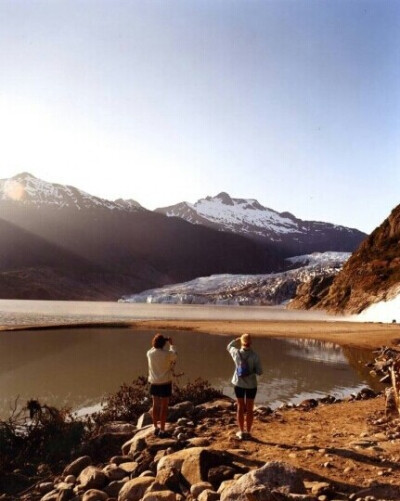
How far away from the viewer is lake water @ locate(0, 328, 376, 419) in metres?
17.6

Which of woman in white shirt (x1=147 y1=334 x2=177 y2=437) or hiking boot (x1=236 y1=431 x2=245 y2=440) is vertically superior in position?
woman in white shirt (x1=147 y1=334 x2=177 y2=437)

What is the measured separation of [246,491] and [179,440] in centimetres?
361

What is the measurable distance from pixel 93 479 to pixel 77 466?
4.14ft

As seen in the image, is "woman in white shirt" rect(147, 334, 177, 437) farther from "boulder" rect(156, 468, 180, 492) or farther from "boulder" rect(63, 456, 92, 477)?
"boulder" rect(156, 468, 180, 492)

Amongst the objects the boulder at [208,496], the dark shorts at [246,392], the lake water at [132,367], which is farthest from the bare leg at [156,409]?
the lake water at [132,367]

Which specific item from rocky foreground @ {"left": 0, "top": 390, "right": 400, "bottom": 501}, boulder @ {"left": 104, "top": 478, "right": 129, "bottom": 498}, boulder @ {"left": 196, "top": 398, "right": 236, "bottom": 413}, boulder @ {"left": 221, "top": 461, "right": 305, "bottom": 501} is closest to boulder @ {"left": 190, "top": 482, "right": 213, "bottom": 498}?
rocky foreground @ {"left": 0, "top": 390, "right": 400, "bottom": 501}

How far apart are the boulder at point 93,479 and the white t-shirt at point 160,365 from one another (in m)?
2.31

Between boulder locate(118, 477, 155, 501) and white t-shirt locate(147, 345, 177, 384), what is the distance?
274 centimetres

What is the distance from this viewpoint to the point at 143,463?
8703 mm

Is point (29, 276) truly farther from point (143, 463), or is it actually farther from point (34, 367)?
point (143, 463)

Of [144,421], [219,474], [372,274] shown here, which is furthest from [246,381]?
[372,274]

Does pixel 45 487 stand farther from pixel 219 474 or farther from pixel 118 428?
pixel 219 474

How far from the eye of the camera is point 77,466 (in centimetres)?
940

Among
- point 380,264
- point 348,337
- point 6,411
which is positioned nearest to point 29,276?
point 380,264
